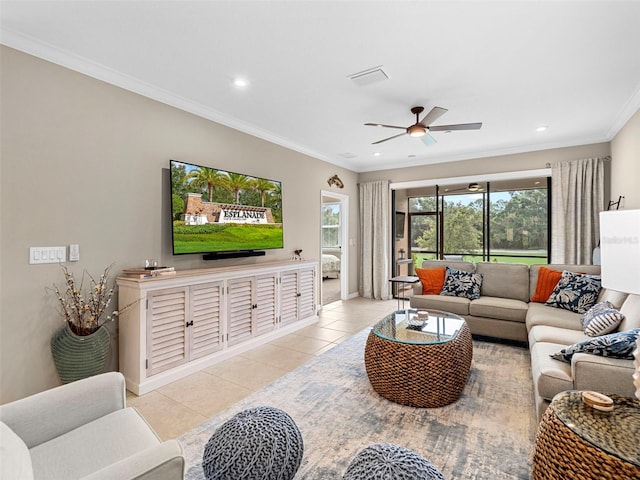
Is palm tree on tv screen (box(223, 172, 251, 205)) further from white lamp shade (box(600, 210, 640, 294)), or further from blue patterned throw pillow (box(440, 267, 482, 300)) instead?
white lamp shade (box(600, 210, 640, 294))

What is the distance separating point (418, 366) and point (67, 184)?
3142mm

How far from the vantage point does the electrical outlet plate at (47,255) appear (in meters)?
2.44

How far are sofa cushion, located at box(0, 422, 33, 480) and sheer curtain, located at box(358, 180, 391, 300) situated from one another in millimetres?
5997

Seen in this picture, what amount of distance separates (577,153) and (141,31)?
19.3ft

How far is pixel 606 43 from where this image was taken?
2.44 metres

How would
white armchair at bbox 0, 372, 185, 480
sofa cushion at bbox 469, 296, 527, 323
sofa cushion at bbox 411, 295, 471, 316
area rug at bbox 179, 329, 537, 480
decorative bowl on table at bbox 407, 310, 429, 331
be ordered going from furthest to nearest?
1. sofa cushion at bbox 411, 295, 471, 316
2. sofa cushion at bbox 469, 296, 527, 323
3. decorative bowl on table at bbox 407, 310, 429, 331
4. area rug at bbox 179, 329, 537, 480
5. white armchair at bbox 0, 372, 185, 480

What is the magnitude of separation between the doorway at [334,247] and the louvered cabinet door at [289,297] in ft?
7.01

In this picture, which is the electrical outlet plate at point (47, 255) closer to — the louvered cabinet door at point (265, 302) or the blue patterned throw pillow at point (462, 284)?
the louvered cabinet door at point (265, 302)

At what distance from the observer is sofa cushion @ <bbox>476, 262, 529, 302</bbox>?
4.22 metres

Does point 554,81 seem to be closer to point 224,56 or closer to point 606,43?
point 606,43

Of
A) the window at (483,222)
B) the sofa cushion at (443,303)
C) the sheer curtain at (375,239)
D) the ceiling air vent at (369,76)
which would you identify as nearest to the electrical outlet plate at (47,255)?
the ceiling air vent at (369,76)

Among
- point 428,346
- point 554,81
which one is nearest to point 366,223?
point 554,81

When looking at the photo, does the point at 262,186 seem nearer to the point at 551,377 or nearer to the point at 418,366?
the point at 418,366

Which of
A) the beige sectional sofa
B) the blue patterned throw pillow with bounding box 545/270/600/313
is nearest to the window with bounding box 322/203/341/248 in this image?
the beige sectional sofa
